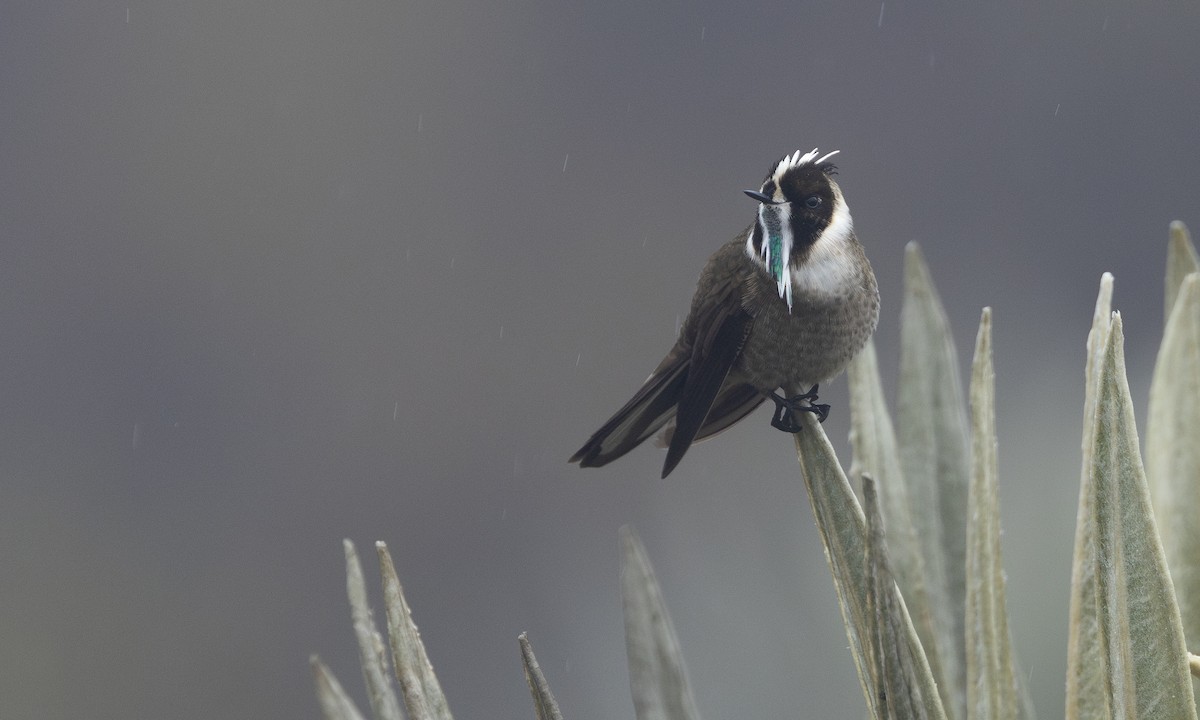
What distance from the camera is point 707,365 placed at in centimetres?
72

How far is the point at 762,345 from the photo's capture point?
29.7 inches

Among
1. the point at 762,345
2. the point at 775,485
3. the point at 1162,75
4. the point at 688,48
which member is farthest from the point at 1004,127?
the point at 762,345

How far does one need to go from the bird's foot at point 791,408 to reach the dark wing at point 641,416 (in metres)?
0.06

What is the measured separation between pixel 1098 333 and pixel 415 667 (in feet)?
1.08

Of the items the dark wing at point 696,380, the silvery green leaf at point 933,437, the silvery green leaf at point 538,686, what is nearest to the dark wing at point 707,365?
the dark wing at point 696,380

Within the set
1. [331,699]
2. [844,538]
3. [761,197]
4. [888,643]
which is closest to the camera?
[888,643]

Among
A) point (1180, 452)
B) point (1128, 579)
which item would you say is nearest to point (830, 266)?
point (1180, 452)

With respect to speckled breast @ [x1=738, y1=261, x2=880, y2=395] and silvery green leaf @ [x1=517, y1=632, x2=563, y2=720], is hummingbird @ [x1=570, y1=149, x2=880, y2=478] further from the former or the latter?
silvery green leaf @ [x1=517, y1=632, x2=563, y2=720]

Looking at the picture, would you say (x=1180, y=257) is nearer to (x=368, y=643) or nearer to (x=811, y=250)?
(x=811, y=250)

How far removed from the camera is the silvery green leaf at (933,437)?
76cm

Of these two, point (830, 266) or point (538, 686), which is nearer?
point (538, 686)

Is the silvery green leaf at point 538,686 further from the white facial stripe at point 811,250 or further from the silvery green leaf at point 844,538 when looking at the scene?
the white facial stripe at point 811,250

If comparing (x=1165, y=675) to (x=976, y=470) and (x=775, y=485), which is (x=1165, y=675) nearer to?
(x=976, y=470)

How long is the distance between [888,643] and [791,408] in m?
0.31
